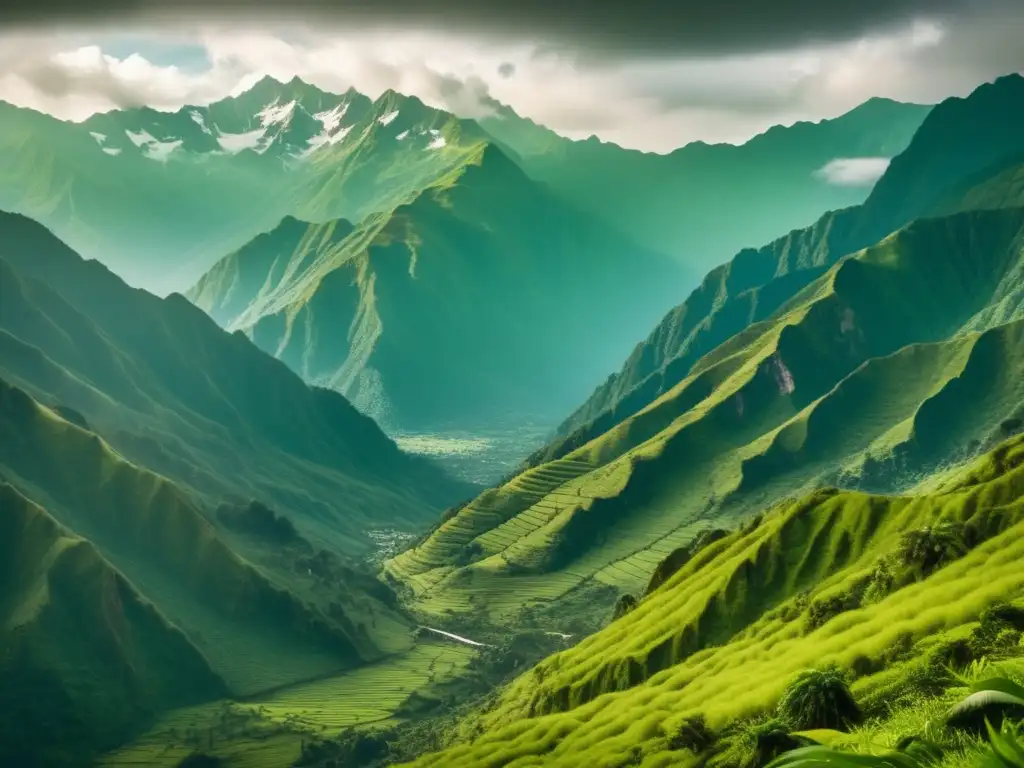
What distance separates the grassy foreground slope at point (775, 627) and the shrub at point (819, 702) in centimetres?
341

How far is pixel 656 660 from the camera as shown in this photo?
130 m

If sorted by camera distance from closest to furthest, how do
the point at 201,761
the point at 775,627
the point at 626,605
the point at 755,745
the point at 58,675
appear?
the point at 755,745, the point at 775,627, the point at 626,605, the point at 201,761, the point at 58,675

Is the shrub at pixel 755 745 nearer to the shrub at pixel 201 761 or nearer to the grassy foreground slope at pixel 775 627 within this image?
the grassy foreground slope at pixel 775 627

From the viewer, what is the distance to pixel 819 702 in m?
53.3

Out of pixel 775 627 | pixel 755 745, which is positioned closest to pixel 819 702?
pixel 755 745

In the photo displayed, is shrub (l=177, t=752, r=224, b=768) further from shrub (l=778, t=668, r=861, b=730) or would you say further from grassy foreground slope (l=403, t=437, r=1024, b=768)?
shrub (l=778, t=668, r=861, b=730)

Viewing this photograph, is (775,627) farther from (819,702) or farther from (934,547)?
(819,702)

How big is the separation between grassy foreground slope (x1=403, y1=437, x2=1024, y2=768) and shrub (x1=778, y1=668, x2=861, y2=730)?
341cm

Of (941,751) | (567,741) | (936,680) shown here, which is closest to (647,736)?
(567,741)

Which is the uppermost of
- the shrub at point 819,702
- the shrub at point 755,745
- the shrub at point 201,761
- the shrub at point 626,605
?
the shrub at point 626,605

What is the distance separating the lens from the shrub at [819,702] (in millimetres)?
52281

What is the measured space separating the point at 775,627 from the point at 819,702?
63.0 m

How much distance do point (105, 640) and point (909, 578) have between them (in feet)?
508

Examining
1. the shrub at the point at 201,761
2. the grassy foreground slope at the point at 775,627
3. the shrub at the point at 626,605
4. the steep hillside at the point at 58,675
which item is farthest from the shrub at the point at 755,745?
the steep hillside at the point at 58,675
